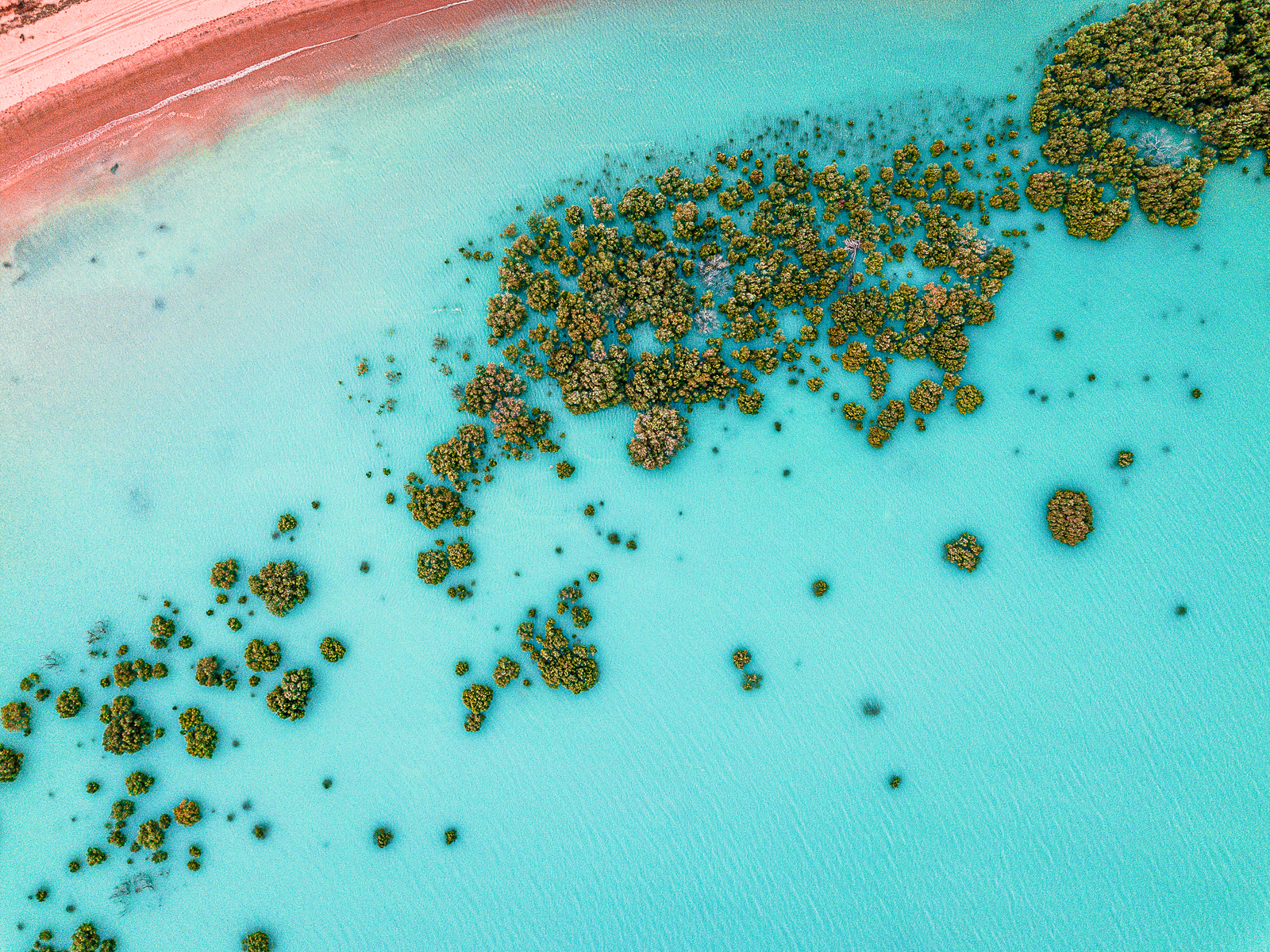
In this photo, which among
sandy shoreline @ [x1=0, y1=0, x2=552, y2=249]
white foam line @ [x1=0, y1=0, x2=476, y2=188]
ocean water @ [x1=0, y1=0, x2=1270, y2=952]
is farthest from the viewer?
white foam line @ [x1=0, y1=0, x2=476, y2=188]

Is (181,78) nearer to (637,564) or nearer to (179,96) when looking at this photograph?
(179,96)

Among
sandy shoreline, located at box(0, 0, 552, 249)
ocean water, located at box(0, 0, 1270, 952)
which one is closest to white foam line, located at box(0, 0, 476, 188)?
sandy shoreline, located at box(0, 0, 552, 249)

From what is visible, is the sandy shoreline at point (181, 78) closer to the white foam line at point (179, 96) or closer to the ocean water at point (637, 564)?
the white foam line at point (179, 96)

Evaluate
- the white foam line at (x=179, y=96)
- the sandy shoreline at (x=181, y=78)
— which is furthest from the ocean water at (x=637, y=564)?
the white foam line at (x=179, y=96)

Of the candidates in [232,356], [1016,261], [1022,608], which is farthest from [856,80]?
[232,356]

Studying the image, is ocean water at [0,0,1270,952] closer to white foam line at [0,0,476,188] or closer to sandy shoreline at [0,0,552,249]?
sandy shoreline at [0,0,552,249]

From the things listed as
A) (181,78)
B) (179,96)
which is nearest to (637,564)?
(179,96)
